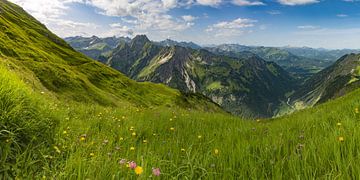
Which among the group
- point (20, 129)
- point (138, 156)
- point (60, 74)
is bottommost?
point (60, 74)

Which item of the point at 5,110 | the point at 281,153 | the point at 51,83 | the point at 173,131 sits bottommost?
the point at 51,83

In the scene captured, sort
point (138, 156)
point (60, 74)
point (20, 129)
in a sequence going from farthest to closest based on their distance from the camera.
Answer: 1. point (60, 74)
2. point (20, 129)
3. point (138, 156)

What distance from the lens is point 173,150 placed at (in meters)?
5.06

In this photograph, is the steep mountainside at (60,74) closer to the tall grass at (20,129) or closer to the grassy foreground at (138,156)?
the tall grass at (20,129)

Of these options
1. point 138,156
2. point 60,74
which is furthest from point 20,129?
point 60,74

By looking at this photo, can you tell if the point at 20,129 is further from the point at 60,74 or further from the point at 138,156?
the point at 60,74

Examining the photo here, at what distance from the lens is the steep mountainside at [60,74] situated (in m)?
59.7

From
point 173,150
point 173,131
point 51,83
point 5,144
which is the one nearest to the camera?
point 5,144

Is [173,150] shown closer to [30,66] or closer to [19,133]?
[19,133]

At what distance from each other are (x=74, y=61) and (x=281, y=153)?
5311 inches

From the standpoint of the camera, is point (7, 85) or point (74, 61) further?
point (74, 61)

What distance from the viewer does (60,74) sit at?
70.1 meters

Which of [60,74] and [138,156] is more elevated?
[138,156]

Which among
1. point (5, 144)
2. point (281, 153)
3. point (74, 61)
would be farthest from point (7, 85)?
point (74, 61)
